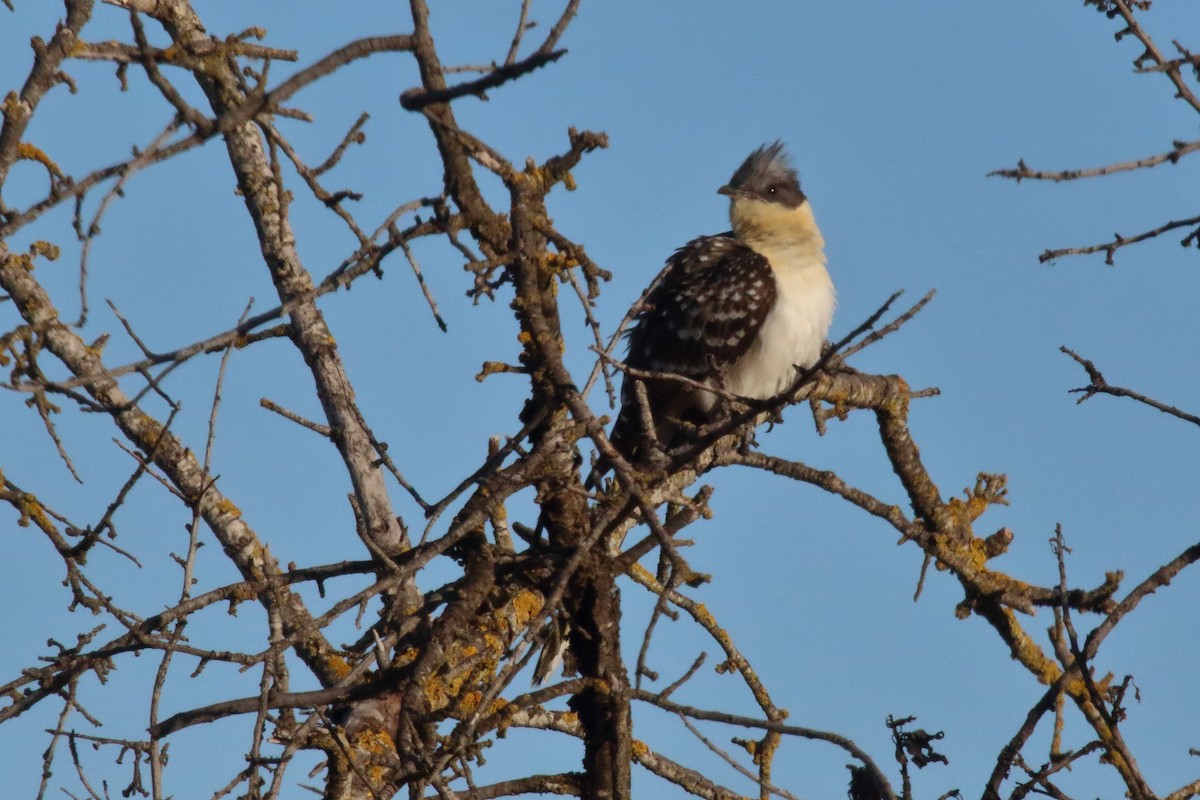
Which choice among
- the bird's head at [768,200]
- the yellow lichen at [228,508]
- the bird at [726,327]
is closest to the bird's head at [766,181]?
the bird's head at [768,200]

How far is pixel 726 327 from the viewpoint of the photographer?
6.55m

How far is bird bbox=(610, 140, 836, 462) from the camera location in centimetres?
645

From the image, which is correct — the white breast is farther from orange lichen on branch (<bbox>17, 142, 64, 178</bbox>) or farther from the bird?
orange lichen on branch (<bbox>17, 142, 64, 178</bbox>)

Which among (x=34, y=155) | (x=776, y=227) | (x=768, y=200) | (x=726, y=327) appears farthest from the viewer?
(x=768, y=200)

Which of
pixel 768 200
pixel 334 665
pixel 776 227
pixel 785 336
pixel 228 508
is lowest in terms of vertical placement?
pixel 334 665

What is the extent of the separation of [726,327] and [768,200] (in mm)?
1361

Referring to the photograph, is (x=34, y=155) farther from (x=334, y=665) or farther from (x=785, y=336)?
(x=785, y=336)

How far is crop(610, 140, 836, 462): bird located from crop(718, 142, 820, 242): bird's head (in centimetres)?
20

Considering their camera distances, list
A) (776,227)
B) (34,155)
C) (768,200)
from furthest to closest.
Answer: (768,200)
(776,227)
(34,155)

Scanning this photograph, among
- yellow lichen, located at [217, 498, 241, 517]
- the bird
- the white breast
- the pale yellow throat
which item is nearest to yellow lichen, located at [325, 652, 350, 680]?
yellow lichen, located at [217, 498, 241, 517]

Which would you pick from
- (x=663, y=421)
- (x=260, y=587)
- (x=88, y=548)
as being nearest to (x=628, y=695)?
(x=260, y=587)

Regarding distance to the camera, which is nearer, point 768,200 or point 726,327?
point 726,327

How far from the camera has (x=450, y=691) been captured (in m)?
4.16

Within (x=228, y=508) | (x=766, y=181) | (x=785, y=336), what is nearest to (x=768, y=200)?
(x=766, y=181)
